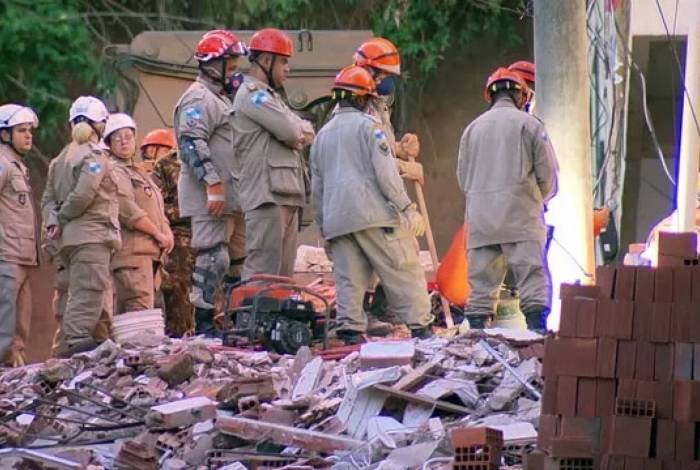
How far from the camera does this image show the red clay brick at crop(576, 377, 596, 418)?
9.17 meters

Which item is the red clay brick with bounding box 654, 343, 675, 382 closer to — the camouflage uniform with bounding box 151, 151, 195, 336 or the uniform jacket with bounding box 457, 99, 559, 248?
the uniform jacket with bounding box 457, 99, 559, 248

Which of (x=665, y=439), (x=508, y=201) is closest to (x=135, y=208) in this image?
(x=508, y=201)

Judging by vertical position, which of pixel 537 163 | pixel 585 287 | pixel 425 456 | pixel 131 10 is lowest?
pixel 425 456

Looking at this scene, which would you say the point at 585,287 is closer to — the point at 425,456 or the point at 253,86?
the point at 425,456

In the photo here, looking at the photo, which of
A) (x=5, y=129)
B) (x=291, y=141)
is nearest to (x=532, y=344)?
(x=291, y=141)

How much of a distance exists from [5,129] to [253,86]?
2.18 m

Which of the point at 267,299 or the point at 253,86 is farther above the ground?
the point at 253,86

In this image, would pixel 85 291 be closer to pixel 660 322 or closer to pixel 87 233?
pixel 87 233

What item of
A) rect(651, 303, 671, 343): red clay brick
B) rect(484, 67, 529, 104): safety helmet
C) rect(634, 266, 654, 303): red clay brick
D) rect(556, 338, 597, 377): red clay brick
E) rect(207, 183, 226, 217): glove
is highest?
rect(484, 67, 529, 104): safety helmet

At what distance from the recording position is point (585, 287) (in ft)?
30.5

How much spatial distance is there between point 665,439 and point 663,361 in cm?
39

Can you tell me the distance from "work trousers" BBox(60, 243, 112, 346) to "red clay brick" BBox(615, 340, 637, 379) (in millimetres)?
6217

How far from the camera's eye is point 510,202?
535 inches

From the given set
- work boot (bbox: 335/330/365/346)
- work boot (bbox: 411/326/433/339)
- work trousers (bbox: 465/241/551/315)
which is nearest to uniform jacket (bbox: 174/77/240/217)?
work boot (bbox: 335/330/365/346)
